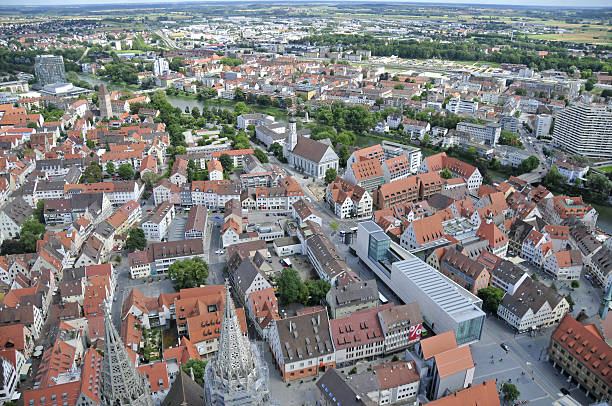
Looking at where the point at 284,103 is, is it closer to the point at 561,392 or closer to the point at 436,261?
the point at 436,261

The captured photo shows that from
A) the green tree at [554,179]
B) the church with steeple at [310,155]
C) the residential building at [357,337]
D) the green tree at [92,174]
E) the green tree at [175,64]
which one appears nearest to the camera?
the residential building at [357,337]

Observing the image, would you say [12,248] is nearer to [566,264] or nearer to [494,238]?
[494,238]

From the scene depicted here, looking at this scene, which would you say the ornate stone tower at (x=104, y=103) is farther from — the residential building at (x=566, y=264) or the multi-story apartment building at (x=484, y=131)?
the residential building at (x=566, y=264)

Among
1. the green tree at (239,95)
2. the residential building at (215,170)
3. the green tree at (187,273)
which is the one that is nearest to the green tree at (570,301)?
the green tree at (187,273)

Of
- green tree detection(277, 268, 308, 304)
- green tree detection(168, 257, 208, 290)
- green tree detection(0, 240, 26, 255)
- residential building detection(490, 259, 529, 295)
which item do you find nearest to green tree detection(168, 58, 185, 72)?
green tree detection(0, 240, 26, 255)

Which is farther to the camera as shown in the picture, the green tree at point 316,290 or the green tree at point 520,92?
the green tree at point 520,92

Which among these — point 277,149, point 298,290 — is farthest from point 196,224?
point 277,149
